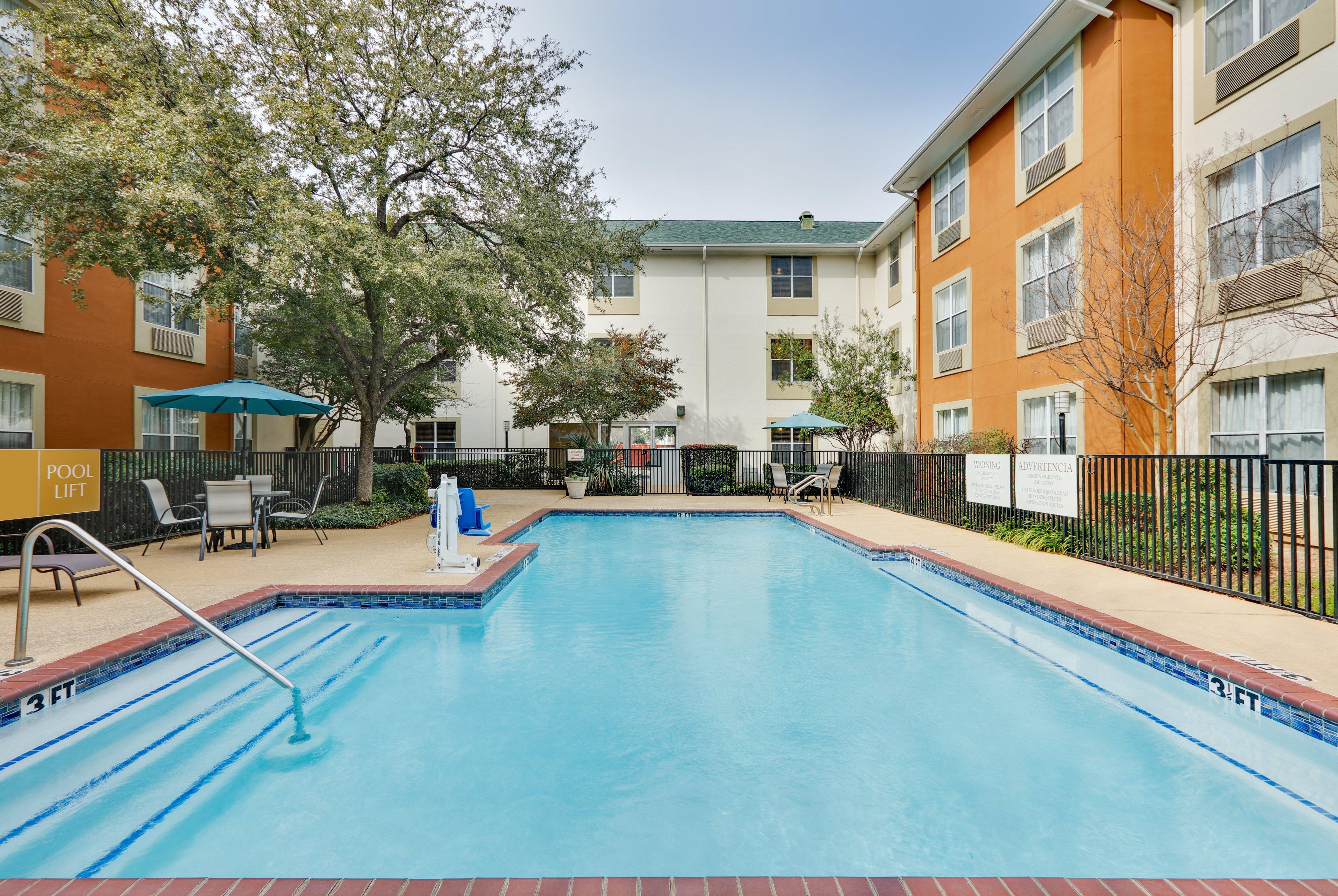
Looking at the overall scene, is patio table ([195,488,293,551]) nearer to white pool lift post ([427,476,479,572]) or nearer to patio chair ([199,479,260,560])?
patio chair ([199,479,260,560])

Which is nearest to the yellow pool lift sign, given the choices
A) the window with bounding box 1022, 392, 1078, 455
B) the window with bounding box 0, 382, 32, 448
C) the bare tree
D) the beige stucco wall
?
the window with bounding box 0, 382, 32, 448

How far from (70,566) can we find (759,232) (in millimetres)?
21773

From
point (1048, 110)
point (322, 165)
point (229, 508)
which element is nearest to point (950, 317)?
point (1048, 110)

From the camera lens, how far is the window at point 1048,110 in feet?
35.3

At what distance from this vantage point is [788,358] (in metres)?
21.5

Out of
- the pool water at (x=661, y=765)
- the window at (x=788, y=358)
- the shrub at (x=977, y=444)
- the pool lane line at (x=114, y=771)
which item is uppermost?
the window at (x=788, y=358)

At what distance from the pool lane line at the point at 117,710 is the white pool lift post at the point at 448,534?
6.02ft

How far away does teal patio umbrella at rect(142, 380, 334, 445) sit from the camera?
8562 mm

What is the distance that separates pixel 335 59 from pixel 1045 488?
11.8 meters

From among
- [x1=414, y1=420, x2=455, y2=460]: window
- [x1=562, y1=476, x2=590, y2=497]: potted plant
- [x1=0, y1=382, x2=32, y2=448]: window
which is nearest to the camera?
[x1=0, y1=382, x2=32, y2=448]: window

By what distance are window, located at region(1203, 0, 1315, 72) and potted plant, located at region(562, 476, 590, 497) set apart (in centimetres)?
1410

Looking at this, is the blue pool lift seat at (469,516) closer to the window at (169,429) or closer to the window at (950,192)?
the window at (169,429)

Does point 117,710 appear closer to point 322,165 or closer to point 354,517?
point 354,517

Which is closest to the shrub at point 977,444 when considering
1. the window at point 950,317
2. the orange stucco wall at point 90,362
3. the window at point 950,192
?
the window at point 950,317
